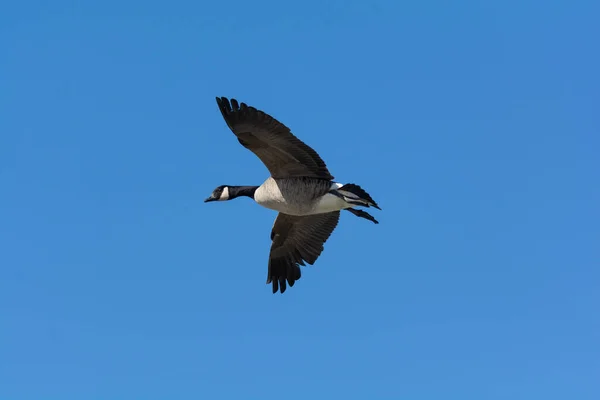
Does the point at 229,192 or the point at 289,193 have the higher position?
the point at 229,192

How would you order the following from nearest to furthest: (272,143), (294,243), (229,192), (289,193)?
(272,143) < (289,193) < (229,192) < (294,243)

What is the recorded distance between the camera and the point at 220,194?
72.3 feet

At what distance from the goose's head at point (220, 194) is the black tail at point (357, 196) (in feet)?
12.1

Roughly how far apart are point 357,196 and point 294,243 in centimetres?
351

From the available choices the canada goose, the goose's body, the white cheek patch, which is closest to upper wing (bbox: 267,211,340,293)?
the canada goose

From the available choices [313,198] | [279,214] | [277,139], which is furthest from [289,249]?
[277,139]

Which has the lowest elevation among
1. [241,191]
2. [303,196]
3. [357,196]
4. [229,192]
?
[357,196]

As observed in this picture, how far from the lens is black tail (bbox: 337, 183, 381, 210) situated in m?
18.7

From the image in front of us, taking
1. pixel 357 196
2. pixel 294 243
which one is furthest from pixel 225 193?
pixel 357 196

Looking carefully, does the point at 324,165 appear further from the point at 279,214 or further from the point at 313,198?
the point at 279,214

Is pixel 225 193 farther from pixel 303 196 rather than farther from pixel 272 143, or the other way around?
pixel 272 143

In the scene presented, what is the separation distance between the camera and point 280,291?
21.9 metres

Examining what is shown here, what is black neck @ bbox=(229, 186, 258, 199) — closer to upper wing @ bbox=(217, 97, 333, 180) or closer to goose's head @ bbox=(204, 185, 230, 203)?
goose's head @ bbox=(204, 185, 230, 203)

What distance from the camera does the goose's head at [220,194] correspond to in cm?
2191
